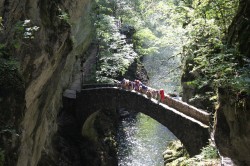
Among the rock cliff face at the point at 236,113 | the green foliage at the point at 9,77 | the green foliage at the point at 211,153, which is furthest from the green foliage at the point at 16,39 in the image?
the green foliage at the point at 211,153

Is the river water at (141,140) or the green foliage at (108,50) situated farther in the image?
the green foliage at (108,50)

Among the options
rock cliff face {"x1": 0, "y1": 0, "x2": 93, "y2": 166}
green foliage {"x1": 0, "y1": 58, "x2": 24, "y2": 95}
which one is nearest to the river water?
rock cliff face {"x1": 0, "y1": 0, "x2": 93, "y2": 166}

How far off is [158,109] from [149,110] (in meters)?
0.91

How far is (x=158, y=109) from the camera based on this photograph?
2036cm

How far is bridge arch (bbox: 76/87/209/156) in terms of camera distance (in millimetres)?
17703

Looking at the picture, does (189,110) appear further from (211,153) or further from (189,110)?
(211,153)

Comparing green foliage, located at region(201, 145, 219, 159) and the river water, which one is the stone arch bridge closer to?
the river water

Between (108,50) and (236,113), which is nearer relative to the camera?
(236,113)

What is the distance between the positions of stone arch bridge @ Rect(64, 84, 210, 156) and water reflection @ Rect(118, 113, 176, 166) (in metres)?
4.55

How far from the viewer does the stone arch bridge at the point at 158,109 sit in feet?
57.6

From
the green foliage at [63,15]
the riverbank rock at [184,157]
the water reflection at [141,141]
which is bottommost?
the water reflection at [141,141]

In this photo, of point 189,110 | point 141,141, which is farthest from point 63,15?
point 141,141

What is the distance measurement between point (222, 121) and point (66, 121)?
16097 mm

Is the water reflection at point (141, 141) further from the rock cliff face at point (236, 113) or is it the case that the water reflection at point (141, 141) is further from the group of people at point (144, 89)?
the rock cliff face at point (236, 113)
